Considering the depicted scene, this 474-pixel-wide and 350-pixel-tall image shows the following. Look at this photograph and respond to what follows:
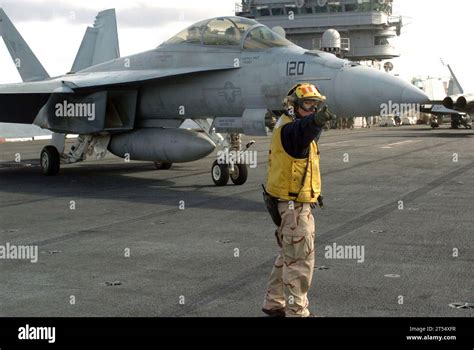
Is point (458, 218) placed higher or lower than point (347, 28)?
lower

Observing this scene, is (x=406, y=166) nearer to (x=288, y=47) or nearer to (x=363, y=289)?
(x=288, y=47)

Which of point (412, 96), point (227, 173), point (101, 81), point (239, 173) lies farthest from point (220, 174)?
point (412, 96)

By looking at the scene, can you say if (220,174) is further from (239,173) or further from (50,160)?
(50,160)

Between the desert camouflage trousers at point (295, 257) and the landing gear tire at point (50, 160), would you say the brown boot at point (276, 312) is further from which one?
the landing gear tire at point (50, 160)

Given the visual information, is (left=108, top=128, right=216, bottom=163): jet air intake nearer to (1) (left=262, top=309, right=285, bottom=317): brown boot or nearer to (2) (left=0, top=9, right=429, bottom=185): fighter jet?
(2) (left=0, top=9, right=429, bottom=185): fighter jet

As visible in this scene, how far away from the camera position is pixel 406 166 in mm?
20219

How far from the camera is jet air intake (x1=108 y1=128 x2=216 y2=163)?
14.2m

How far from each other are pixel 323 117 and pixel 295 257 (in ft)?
4.09

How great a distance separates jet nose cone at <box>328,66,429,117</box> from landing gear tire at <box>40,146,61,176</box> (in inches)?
344

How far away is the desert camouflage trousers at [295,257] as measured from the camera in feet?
17.5

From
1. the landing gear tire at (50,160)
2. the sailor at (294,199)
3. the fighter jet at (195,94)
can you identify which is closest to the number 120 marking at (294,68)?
the fighter jet at (195,94)

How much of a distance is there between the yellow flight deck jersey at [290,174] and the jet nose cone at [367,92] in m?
6.67

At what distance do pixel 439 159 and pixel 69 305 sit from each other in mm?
19153
